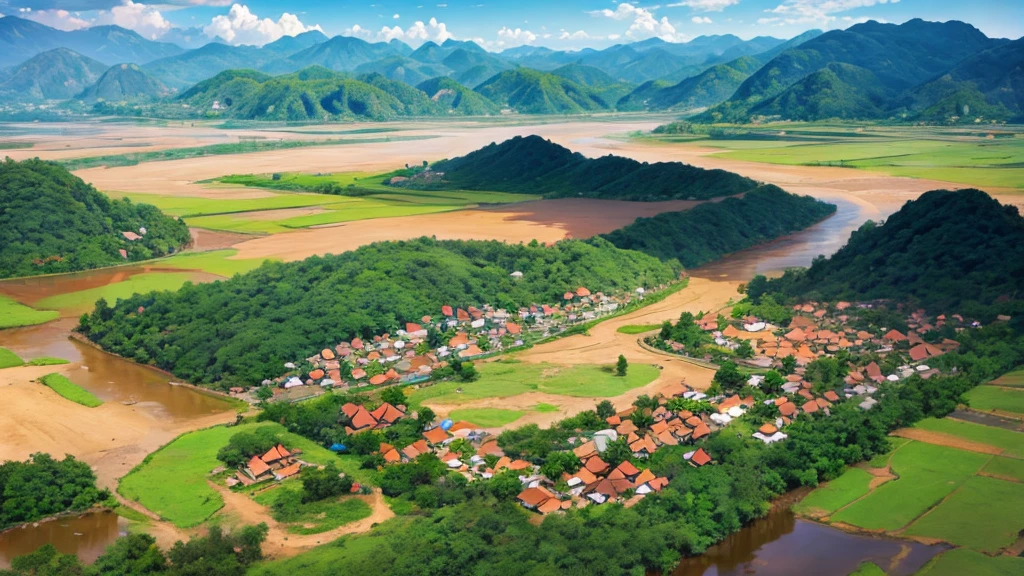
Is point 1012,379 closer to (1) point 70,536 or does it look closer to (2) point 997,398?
(2) point 997,398

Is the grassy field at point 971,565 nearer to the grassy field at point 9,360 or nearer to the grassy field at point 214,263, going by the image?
the grassy field at point 9,360

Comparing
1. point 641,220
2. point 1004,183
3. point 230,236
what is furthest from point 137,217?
point 1004,183

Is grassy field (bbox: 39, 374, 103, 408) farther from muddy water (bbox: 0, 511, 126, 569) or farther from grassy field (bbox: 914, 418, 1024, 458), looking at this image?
grassy field (bbox: 914, 418, 1024, 458)

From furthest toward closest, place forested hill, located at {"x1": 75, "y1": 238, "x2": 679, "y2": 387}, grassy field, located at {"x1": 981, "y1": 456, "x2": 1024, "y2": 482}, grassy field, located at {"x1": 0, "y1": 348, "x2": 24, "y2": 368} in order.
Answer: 1. grassy field, located at {"x1": 0, "y1": 348, "x2": 24, "y2": 368}
2. forested hill, located at {"x1": 75, "y1": 238, "x2": 679, "y2": 387}
3. grassy field, located at {"x1": 981, "y1": 456, "x2": 1024, "y2": 482}

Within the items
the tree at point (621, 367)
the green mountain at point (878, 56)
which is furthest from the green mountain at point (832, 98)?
the tree at point (621, 367)

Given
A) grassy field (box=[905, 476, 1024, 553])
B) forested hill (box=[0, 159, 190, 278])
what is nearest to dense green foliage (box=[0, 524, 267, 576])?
grassy field (box=[905, 476, 1024, 553])

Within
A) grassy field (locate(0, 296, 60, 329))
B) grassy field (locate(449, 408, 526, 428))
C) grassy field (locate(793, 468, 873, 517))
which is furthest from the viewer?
grassy field (locate(0, 296, 60, 329))

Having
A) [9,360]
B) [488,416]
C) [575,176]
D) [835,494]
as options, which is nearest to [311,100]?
[575,176]
